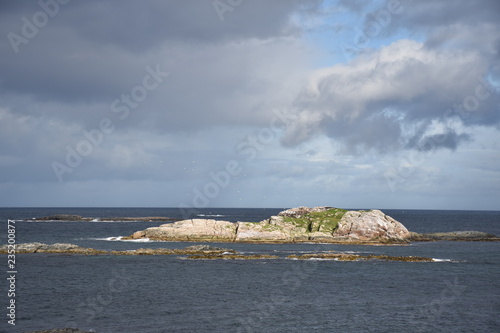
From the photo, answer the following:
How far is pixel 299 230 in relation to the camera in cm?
10775

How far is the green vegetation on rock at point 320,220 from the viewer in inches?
4269

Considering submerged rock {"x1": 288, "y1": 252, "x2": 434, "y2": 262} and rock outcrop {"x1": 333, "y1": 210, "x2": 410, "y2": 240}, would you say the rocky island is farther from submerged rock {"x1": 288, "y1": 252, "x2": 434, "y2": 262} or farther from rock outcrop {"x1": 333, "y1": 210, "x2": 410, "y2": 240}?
submerged rock {"x1": 288, "y1": 252, "x2": 434, "y2": 262}

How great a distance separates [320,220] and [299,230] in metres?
6.29

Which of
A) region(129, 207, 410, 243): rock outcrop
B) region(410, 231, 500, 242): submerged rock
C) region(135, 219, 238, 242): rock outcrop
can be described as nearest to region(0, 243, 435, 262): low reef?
region(135, 219, 238, 242): rock outcrop

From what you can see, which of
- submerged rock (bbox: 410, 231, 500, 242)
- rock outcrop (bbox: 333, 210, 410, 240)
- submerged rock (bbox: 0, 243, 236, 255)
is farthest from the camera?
submerged rock (bbox: 410, 231, 500, 242)

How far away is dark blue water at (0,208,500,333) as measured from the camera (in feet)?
132

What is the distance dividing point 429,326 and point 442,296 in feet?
41.9

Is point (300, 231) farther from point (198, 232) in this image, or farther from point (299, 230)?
point (198, 232)

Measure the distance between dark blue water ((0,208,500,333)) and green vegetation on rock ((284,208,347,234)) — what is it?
31.0 m

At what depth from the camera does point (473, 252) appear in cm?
9300

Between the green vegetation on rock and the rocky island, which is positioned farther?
the green vegetation on rock

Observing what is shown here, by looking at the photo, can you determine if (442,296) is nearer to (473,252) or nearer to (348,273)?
(348,273)

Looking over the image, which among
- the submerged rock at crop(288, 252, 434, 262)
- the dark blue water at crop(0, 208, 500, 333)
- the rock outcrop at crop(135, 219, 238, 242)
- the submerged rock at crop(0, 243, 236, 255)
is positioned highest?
the rock outcrop at crop(135, 219, 238, 242)

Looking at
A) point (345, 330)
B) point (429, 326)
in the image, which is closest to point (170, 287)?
point (345, 330)
